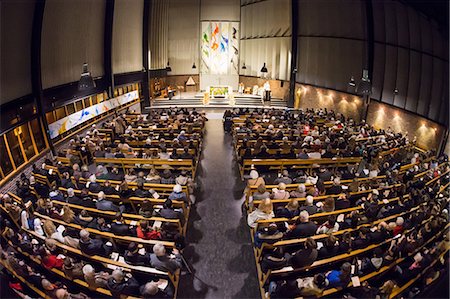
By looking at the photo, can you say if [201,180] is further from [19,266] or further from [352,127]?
[352,127]

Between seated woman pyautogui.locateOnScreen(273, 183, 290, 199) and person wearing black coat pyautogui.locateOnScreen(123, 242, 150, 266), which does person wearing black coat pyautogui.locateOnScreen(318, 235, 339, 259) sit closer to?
seated woman pyautogui.locateOnScreen(273, 183, 290, 199)

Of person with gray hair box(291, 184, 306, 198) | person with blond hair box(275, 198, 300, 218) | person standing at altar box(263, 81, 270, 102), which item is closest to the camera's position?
person with blond hair box(275, 198, 300, 218)

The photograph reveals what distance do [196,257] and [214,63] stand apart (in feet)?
76.4

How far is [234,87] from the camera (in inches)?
1059

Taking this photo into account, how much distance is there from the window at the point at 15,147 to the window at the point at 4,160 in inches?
9.5

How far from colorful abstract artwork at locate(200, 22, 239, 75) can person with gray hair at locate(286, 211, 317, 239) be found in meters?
23.1

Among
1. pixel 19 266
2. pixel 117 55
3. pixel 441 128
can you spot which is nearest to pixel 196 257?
pixel 19 266

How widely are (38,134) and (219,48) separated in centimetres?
1915

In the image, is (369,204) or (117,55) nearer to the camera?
(369,204)

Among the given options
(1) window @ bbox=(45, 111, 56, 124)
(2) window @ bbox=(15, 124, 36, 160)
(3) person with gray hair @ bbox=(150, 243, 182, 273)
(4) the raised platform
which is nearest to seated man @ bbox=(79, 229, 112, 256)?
(3) person with gray hair @ bbox=(150, 243, 182, 273)

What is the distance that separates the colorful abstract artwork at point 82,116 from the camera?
38.4ft

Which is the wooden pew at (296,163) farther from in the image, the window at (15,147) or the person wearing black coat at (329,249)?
the window at (15,147)

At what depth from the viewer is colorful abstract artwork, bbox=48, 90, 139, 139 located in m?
11.7

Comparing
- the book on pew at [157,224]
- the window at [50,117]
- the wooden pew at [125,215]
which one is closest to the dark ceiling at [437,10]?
the wooden pew at [125,215]
